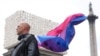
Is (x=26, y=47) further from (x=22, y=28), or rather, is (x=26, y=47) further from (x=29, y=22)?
(x=29, y=22)

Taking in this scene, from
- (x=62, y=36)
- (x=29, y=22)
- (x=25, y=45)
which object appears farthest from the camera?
(x=29, y=22)

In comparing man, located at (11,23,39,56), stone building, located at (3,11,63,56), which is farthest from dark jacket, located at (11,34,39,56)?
stone building, located at (3,11,63,56)

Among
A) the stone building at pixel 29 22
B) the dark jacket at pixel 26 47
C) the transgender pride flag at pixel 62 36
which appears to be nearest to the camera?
the dark jacket at pixel 26 47

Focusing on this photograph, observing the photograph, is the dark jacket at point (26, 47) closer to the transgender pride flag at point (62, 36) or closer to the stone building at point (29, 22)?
the transgender pride flag at point (62, 36)

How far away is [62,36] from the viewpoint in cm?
994

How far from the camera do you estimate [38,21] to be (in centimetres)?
10156

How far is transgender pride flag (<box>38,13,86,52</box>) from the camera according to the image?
899 cm

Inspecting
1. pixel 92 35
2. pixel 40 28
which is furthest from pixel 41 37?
pixel 40 28

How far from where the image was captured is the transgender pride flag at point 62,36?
8.99m

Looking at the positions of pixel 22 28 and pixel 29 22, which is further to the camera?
pixel 29 22

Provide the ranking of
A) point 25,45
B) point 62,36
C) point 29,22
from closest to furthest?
1. point 25,45
2. point 62,36
3. point 29,22

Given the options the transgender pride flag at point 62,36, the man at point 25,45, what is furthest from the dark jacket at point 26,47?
the transgender pride flag at point 62,36

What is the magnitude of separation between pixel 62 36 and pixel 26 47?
413cm

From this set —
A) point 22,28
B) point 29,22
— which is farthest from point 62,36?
point 29,22
